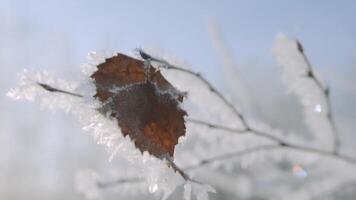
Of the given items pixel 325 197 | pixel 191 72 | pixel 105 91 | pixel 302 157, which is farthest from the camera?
pixel 325 197

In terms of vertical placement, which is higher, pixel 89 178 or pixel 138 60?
pixel 138 60

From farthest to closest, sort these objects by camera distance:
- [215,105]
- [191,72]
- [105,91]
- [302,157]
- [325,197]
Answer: [325,197], [302,157], [215,105], [191,72], [105,91]

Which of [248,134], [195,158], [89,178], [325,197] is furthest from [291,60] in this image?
[325,197]

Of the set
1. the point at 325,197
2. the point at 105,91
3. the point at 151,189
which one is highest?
the point at 105,91

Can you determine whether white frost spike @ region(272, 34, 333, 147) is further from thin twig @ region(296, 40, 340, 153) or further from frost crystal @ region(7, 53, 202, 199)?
frost crystal @ region(7, 53, 202, 199)

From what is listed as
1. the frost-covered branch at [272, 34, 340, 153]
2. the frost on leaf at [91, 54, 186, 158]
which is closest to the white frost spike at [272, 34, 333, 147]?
the frost-covered branch at [272, 34, 340, 153]

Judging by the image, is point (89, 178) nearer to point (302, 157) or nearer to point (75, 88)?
point (302, 157)

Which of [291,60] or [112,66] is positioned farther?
[291,60]
